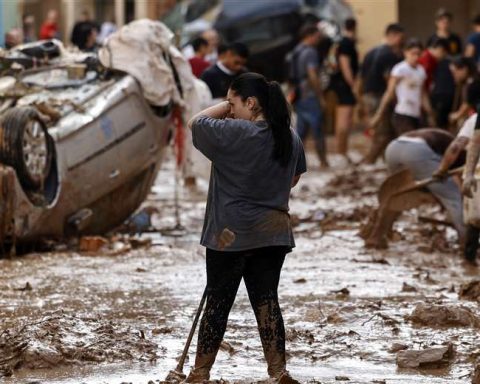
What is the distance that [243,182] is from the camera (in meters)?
6.68

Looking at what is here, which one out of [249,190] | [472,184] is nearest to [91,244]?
[472,184]

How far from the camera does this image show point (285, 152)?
6.70 meters

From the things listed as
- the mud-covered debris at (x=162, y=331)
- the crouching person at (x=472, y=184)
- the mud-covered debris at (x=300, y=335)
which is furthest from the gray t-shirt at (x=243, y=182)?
the crouching person at (x=472, y=184)

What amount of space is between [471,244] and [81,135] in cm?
316

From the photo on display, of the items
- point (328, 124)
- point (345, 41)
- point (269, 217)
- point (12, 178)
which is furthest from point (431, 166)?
point (328, 124)

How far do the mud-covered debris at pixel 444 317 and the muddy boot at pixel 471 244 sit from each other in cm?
275

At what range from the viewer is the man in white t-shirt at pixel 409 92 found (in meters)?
18.6

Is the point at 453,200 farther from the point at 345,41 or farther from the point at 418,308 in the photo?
the point at 345,41

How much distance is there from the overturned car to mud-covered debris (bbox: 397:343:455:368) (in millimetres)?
4432

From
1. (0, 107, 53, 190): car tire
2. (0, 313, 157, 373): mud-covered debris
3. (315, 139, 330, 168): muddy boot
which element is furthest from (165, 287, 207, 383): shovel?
(315, 139, 330, 168): muddy boot

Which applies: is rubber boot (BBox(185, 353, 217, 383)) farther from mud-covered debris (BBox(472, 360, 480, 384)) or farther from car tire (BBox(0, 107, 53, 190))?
car tire (BBox(0, 107, 53, 190))

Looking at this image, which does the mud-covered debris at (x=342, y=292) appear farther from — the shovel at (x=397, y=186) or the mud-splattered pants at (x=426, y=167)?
the shovel at (x=397, y=186)

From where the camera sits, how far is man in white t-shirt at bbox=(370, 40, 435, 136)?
61.0 ft

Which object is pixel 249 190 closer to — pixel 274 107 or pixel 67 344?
pixel 274 107
